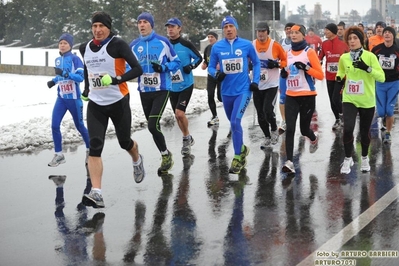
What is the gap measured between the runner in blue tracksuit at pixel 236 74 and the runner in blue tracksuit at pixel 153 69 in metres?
0.62

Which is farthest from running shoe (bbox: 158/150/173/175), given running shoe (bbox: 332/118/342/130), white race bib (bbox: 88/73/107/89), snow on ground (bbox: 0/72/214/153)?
running shoe (bbox: 332/118/342/130)

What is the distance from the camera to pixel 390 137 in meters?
11.3

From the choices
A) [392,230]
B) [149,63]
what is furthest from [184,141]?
[392,230]

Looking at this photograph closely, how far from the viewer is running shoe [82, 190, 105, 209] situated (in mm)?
7117

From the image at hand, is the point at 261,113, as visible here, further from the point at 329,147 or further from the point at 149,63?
the point at 149,63

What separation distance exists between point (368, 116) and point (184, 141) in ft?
9.91

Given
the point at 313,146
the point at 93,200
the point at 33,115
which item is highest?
the point at 33,115

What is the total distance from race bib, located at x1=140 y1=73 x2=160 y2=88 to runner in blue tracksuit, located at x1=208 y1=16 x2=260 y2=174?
724mm

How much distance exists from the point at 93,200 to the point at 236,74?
9.87 ft

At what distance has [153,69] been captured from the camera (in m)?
9.05

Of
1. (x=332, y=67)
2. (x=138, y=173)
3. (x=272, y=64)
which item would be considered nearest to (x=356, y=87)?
(x=272, y=64)

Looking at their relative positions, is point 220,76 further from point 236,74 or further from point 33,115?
point 33,115

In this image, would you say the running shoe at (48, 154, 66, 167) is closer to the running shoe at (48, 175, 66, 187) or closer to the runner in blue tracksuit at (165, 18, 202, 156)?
the running shoe at (48, 175, 66, 187)

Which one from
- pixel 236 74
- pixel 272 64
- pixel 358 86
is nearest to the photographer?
pixel 358 86
